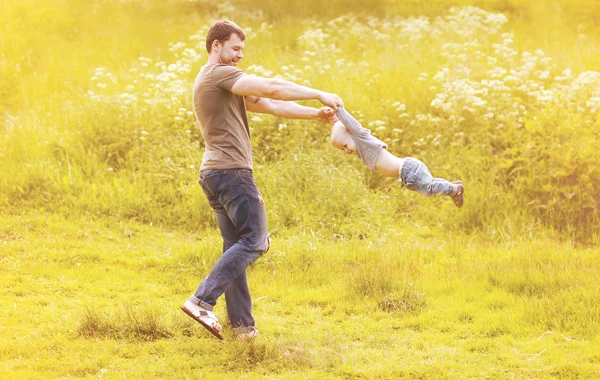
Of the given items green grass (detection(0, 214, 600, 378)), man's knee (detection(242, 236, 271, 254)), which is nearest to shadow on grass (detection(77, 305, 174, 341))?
green grass (detection(0, 214, 600, 378))

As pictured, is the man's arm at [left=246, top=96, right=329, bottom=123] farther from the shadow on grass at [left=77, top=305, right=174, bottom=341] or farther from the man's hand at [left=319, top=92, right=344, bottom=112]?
the shadow on grass at [left=77, top=305, right=174, bottom=341]

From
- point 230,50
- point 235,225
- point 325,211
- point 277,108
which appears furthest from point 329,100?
point 325,211

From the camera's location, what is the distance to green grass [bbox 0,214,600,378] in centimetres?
492

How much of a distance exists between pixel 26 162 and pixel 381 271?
535 cm

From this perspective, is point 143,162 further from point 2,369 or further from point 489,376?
point 489,376

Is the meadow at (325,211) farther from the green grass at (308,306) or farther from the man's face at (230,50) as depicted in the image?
the man's face at (230,50)

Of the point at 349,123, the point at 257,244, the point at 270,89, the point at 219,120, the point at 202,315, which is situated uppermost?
the point at 270,89

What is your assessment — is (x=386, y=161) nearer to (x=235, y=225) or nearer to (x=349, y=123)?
(x=349, y=123)

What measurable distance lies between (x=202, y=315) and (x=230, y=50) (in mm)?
1833

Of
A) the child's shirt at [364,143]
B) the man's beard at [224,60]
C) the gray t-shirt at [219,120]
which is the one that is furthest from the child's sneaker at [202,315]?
the man's beard at [224,60]

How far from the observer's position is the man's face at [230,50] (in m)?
4.92

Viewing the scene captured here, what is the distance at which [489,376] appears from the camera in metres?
4.76

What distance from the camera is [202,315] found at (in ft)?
15.7

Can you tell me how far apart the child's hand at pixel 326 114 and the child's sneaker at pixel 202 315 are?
1627mm
